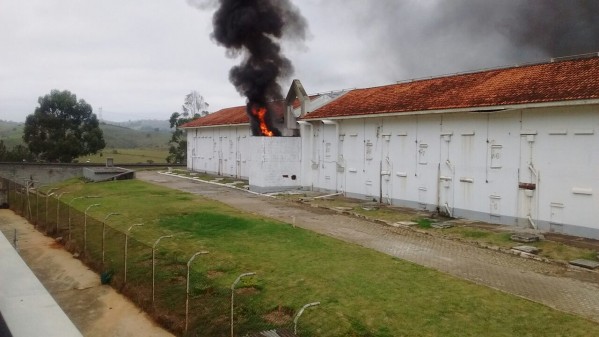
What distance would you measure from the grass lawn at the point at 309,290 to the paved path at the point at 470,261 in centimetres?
67

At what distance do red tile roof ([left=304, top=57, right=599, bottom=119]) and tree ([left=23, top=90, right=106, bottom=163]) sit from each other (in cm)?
4160

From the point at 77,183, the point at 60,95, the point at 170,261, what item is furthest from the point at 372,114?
the point at 60,95

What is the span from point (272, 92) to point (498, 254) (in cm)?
2095

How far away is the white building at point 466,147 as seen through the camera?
16.5 metres

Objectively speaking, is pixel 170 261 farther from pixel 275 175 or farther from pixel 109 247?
pixel 275 175

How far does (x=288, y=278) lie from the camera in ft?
40.9

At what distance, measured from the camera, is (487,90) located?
66.5 feet

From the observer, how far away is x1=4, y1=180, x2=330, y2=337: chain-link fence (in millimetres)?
10188

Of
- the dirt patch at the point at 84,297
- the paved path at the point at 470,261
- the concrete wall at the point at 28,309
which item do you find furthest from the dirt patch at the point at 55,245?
the concrete wall at the point at 28,309

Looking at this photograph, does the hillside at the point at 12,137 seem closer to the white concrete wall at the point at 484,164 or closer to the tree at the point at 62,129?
the tree at the point at 62,129

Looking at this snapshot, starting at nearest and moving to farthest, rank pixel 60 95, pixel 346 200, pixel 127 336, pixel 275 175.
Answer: pixel 127 336, pixel 346 200, pixel 275 175, pixel 60 95

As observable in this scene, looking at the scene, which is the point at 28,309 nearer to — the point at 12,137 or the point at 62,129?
the point at 62,129

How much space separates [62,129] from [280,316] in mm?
57521

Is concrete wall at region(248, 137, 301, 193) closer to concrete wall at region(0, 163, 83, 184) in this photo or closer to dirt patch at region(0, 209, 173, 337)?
dirt patch at region(0, 209, 173, 337)
